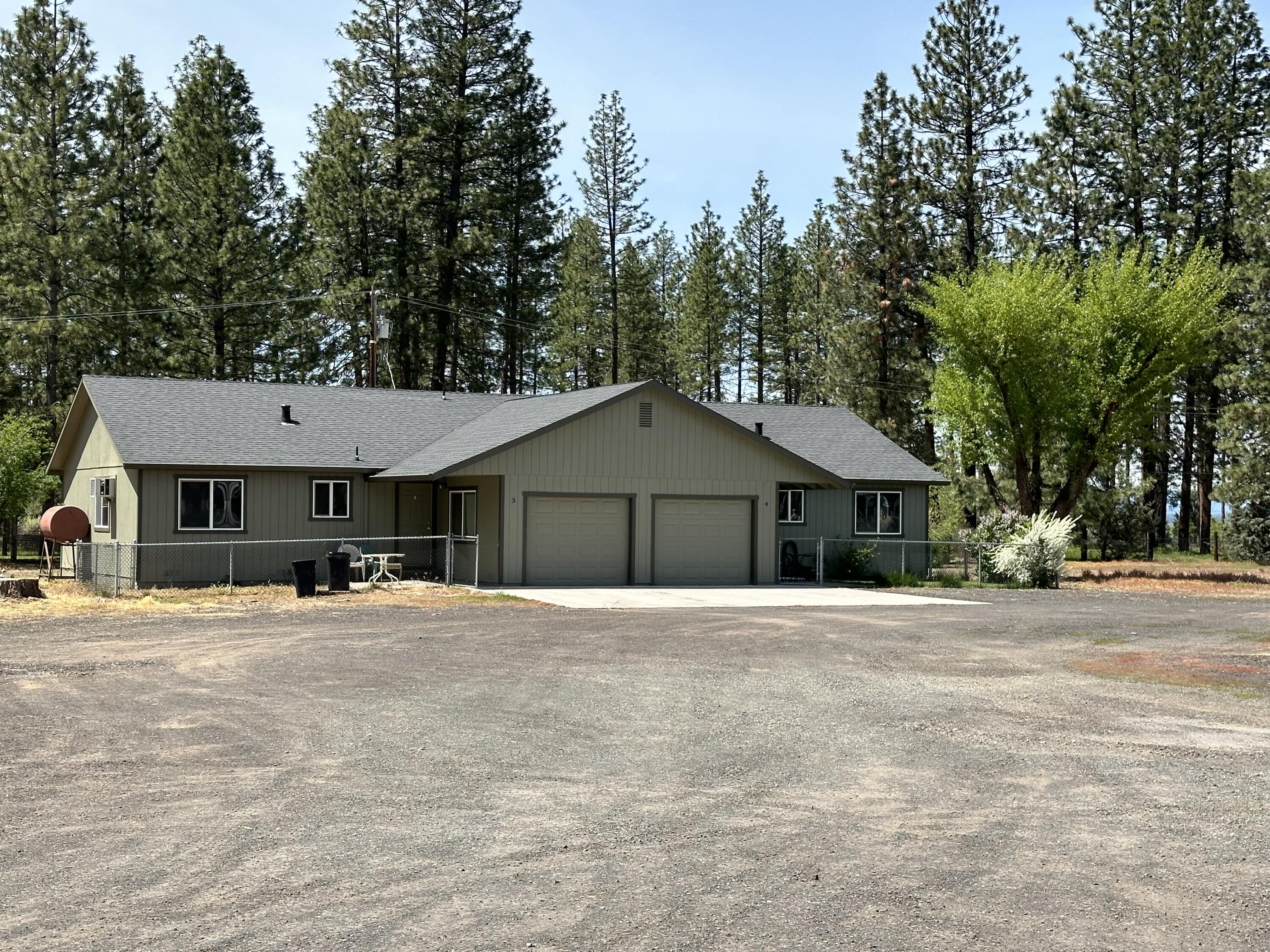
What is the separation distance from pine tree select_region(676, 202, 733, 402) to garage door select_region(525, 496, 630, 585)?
34604 mm

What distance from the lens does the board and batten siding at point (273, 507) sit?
27.0 meters

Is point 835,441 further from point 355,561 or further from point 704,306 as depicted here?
point 704,306

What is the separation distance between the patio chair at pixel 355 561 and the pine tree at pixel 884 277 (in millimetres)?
26779

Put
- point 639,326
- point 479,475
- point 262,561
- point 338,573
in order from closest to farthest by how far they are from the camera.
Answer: point 338,573 < point 479,475 < point 262,561 < point 639,326

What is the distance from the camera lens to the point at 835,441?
3678 centimetres

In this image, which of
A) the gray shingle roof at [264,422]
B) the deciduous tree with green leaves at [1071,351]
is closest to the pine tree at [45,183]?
the gray shingle roof at [264,422]

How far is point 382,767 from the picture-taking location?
30.0ft

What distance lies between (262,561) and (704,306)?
3778 centimetres

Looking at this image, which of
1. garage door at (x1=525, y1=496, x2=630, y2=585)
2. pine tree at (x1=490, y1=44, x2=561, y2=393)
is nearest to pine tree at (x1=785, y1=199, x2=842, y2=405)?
pine tree at (x1=490, y1=44, x2=561, y2=393)

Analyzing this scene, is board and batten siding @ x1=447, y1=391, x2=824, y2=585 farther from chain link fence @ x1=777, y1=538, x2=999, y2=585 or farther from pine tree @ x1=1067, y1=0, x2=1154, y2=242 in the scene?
pine tree @ x1=1067, y1=0, x2=1154, y2=242

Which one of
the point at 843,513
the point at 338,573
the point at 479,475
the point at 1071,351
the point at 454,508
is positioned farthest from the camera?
the point at 1071,351

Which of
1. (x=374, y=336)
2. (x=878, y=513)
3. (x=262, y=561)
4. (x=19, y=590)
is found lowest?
(x=19, y=590)

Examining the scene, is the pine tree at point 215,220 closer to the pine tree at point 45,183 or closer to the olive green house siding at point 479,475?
the pine tree at point 45,183

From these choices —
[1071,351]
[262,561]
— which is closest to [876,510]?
[1071,351]
